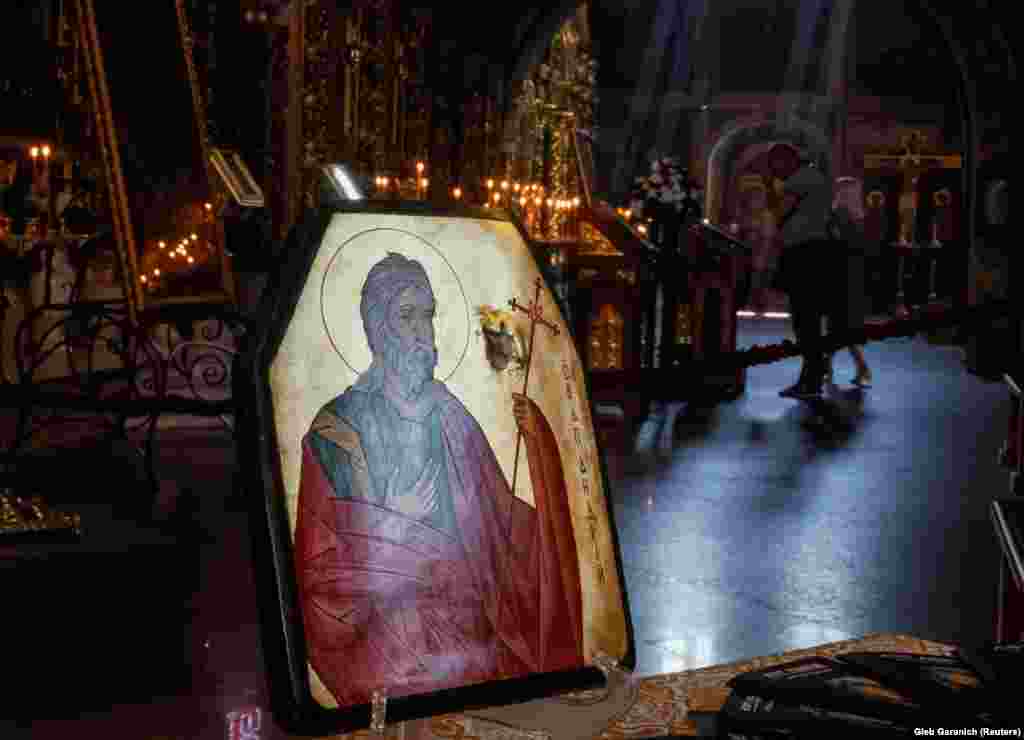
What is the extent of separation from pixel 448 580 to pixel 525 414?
234 millimetres

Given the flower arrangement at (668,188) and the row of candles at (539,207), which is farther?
the flower arrangement at (668,188)

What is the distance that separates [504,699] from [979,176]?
514 inches

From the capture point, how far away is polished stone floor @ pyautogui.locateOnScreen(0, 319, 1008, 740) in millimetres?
4227

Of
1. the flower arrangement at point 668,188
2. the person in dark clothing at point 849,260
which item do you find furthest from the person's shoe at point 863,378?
the flower arrangement at point 668,188

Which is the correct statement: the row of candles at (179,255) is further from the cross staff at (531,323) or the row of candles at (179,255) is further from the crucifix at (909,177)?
the crucifix at (909,177)

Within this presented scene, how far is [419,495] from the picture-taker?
5.28 ft

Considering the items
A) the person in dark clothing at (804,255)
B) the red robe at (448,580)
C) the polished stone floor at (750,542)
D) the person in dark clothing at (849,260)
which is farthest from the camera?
the person in dark clothing at (849,260)

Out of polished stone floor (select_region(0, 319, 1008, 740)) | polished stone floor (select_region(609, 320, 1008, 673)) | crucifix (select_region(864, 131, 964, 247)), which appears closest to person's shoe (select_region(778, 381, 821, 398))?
polished stone floor (select_region(609, 320, 1008, 673))

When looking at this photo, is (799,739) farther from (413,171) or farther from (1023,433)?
(413,171)

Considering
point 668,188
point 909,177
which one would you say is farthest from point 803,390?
point 909,177

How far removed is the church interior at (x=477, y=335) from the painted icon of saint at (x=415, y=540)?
0.06m

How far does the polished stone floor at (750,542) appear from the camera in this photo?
423 centimetres

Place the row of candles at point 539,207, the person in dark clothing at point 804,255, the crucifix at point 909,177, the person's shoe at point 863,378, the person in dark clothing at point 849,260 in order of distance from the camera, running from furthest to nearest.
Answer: the crucifix at point 909,177, the person's shoe at point 863,378, the person in dark clothing at point 849,260, the person in dark clothing at point 804,255, the row of candles at point 539,207

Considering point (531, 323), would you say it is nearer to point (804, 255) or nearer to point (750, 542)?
point (750, 542)
